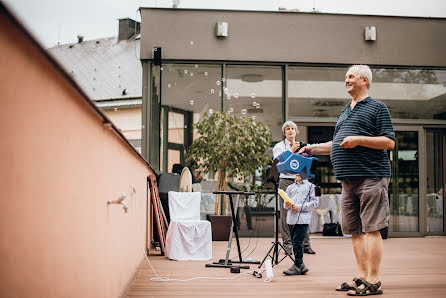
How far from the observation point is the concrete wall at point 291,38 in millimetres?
8383

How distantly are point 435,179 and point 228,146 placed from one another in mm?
3836

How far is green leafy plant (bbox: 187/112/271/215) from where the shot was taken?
24.2 feet

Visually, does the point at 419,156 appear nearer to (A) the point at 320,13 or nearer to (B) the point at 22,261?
(A) the point at 320,13

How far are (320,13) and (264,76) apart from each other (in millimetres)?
1376

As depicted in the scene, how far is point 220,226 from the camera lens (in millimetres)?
7387

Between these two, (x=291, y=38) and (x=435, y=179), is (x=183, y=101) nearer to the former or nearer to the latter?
(x=291, y=38)

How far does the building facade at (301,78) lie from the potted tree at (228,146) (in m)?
0.61

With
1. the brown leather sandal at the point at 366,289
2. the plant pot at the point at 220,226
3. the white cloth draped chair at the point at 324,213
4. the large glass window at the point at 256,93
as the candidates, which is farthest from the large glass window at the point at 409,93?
the brown leather sandal at the point at 366,289

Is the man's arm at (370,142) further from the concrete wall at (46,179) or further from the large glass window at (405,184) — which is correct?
the large glass window at (405,184)

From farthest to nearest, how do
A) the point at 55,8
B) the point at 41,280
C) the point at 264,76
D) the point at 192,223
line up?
the point at 264,76, the point at 192,223, the point at 55,8, the point at 41,280

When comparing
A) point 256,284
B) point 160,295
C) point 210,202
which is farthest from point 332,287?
point 210,202

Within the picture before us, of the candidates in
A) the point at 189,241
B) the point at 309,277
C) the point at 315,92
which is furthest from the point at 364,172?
the point at 315,92

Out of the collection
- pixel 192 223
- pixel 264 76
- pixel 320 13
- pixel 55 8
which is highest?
pixel 320 13

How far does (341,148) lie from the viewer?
3705 millimetres
